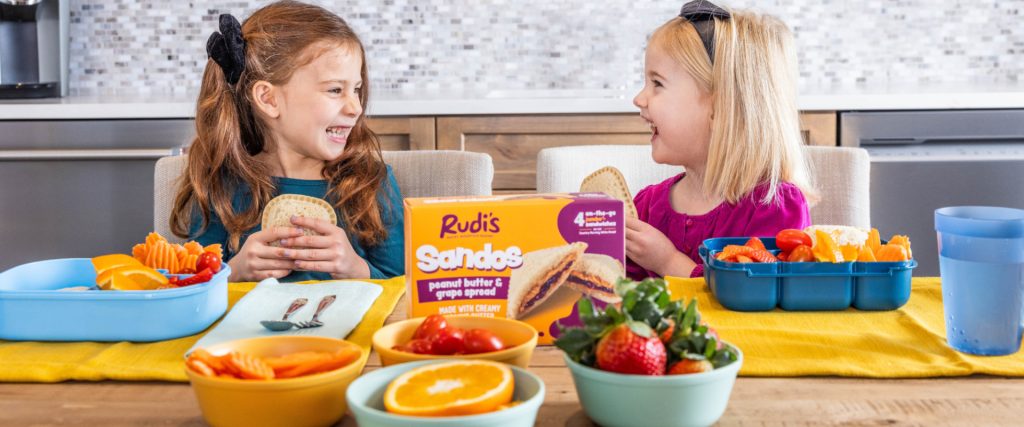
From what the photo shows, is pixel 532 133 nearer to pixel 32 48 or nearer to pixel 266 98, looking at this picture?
pixel 266 98

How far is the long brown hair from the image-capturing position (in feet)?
6.31

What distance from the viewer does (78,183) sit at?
293 cm

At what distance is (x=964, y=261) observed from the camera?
3.35 ft

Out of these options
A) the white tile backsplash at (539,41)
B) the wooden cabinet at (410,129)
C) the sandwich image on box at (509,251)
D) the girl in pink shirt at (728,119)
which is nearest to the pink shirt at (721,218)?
the girl in pink shirt at (728,119)

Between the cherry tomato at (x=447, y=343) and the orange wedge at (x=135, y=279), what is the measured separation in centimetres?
43

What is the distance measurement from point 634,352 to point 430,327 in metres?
0.22

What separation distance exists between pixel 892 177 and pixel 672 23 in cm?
125

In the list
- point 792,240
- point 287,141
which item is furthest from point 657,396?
point 287,141

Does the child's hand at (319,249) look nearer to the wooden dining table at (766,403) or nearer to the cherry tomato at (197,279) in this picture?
the cherry tomato at (197,279)

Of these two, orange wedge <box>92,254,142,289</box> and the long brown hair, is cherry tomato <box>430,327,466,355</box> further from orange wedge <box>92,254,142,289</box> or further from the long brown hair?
the long brown hair

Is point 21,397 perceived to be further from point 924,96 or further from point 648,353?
point 924,96

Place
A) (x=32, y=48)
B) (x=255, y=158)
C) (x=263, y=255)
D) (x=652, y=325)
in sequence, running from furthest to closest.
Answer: (x=32, y=48) → (x=255, y=158) → (x=263, y=255) → (x=652, y=325)

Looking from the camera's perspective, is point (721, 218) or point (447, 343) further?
point (721, 218)

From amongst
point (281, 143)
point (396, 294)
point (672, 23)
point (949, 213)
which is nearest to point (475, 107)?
point (281, 143)
